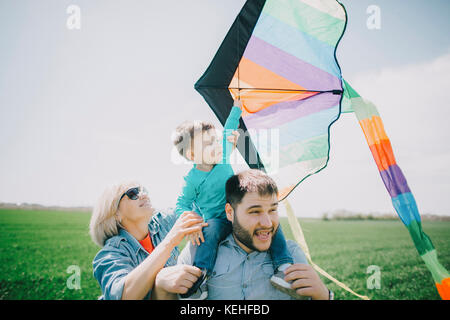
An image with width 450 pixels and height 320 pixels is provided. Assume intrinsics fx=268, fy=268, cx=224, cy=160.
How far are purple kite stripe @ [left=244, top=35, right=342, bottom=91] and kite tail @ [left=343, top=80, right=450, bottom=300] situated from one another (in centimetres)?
21

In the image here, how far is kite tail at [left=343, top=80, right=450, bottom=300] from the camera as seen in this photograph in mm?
2197

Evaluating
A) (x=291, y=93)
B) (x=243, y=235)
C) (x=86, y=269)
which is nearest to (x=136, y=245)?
(x=243, y=235)

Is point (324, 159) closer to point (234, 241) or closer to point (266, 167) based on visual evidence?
point (266, 167)

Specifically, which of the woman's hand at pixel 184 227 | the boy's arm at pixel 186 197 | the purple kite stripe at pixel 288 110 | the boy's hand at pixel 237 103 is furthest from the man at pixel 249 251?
the purple kite stripe at pixel 288 110

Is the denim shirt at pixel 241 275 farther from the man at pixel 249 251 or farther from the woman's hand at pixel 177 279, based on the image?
the woman's hand at pixel 177 279

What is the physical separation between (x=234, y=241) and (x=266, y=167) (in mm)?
1091

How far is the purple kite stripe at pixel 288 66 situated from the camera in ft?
8.95

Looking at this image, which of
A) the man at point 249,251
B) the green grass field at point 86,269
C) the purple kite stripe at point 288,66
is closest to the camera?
the man at point 249,251

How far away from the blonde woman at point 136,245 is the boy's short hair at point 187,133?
57cm

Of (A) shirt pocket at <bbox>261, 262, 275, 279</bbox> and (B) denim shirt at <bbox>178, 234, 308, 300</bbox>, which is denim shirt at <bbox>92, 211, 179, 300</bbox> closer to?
(B) denim shirt at <bbox>178, 234, 308, 300</bbox>

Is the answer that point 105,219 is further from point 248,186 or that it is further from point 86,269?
point 86,269

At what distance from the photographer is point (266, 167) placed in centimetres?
297

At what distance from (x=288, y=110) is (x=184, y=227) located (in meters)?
1.76
